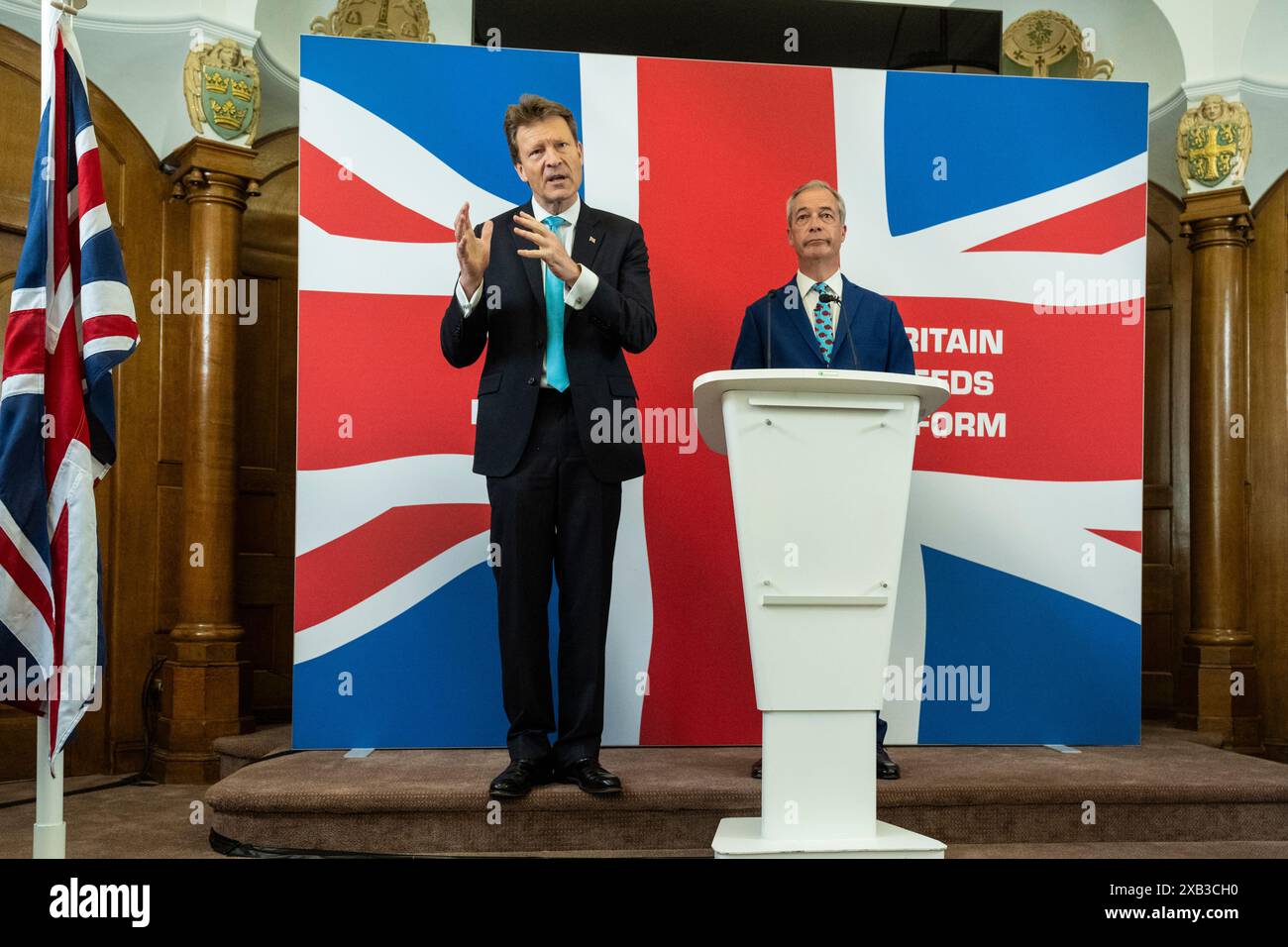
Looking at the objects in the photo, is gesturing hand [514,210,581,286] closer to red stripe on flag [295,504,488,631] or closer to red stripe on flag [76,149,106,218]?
red stripe on flag [76,149,106,218]

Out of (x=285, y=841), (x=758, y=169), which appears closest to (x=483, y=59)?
(x=758, y=169)

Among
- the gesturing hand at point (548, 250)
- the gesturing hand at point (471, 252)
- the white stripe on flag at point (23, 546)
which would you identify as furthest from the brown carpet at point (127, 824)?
the gesturing hand at point (548, 250)

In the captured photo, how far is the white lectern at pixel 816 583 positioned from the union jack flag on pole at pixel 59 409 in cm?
143

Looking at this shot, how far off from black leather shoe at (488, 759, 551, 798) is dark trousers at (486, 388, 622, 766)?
23 mm

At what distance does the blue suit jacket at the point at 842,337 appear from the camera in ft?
9.55

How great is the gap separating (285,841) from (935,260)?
2.66 meters

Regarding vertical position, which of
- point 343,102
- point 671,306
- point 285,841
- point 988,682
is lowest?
point 285,841

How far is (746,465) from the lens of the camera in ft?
6.59

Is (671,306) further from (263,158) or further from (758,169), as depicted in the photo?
(263,158)

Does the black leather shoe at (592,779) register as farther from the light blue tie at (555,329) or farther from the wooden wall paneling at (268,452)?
the wooden wall paneling at (268,452)

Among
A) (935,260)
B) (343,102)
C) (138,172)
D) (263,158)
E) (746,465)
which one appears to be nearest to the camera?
(746,465)

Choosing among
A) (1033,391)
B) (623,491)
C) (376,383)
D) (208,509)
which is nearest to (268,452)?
(208,509)

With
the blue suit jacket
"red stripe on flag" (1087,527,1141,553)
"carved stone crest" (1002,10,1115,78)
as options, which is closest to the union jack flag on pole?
the blue suit jacket

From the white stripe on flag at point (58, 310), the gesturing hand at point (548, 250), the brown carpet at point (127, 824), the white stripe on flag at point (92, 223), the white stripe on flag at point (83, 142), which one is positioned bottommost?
the brown carpet at point (127, 824)
